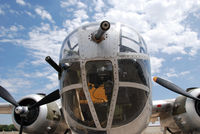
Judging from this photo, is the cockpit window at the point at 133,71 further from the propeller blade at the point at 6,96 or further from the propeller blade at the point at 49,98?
the propeller blade at the point at 6,96

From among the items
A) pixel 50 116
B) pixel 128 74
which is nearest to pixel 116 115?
pixel 128 74

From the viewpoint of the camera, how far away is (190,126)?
327 inches

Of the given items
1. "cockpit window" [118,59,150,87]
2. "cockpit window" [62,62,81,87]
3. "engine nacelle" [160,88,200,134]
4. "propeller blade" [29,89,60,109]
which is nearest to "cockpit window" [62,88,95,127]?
"cockpit window" [62,62,81,87]

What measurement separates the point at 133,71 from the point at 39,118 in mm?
5991

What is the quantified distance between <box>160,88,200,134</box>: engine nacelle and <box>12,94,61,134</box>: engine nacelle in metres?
5.50

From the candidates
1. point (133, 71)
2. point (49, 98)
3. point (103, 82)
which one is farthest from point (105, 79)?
point (49, 98)

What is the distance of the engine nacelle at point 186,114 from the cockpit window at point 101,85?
5.67 metres

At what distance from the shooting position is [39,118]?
28.4 feet

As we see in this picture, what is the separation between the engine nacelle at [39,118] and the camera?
8633 mm

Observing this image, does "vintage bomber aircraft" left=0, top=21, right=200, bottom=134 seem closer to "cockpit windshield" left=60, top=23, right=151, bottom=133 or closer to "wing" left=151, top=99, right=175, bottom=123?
"cockpit windshield" left=60, top=23, right=151, bottom=133

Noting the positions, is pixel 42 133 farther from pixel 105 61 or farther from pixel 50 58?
pixel 105 61

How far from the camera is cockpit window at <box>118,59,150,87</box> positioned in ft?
13.5

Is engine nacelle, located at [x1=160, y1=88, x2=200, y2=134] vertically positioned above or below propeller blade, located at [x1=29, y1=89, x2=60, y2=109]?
below

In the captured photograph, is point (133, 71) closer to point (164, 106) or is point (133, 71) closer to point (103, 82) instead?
point (103, 82)
